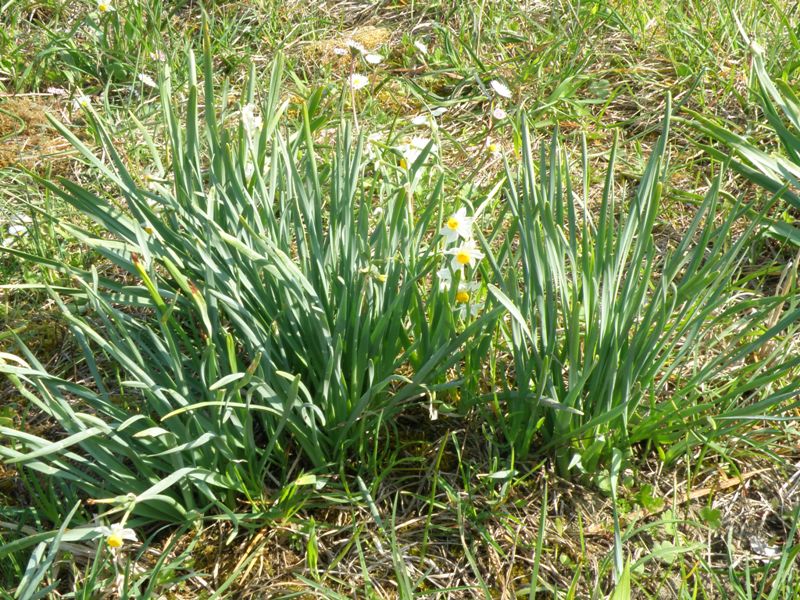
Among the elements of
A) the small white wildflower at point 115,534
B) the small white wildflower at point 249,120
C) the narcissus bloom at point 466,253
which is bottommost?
the small white wildflower at point 115,534

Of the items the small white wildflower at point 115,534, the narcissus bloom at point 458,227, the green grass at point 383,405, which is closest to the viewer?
the small white wildflower at point 115,534

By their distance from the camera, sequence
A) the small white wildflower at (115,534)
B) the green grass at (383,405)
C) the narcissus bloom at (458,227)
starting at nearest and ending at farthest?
the small white wildflower at (115,534), the green grass at (383,405), the narcissus bloom at (458,227)

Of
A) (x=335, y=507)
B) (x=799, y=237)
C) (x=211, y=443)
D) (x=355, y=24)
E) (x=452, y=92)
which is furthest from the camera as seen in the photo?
(x=355, y=24)

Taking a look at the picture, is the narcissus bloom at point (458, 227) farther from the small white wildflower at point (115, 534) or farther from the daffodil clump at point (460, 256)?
the small white wildflower at point (115, 534)

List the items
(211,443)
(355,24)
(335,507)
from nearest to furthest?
1. (211,443)
2. (335,507)
3. (355,24)

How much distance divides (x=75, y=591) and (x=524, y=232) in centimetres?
108

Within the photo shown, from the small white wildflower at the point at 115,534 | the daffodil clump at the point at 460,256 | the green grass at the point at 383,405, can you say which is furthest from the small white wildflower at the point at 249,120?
the small white wildflower at the point at 115,534

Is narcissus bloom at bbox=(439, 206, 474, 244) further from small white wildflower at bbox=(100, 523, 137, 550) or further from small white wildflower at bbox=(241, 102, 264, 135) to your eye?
small white wildflower at bbox=(100, 523, 137, 550)

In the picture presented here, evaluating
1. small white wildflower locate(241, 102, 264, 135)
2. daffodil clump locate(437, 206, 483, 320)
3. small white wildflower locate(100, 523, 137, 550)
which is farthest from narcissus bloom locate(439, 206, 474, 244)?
small white wildflower locate(100, 523, 137, 550)

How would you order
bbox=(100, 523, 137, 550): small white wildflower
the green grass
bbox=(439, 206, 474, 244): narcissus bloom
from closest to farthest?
bbox=(100, 523, 137, 550): small white wildflower < the green grass < bbox=(439, 206, 474, 244): narcissus bloom

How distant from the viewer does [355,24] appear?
3.47m

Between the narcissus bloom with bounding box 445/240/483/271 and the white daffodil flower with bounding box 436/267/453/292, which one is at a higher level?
the narcissus bloom with bounding box 445/240/483/271

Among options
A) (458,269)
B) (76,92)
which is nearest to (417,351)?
(458,269)

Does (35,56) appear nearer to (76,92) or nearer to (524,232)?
(76,92)
